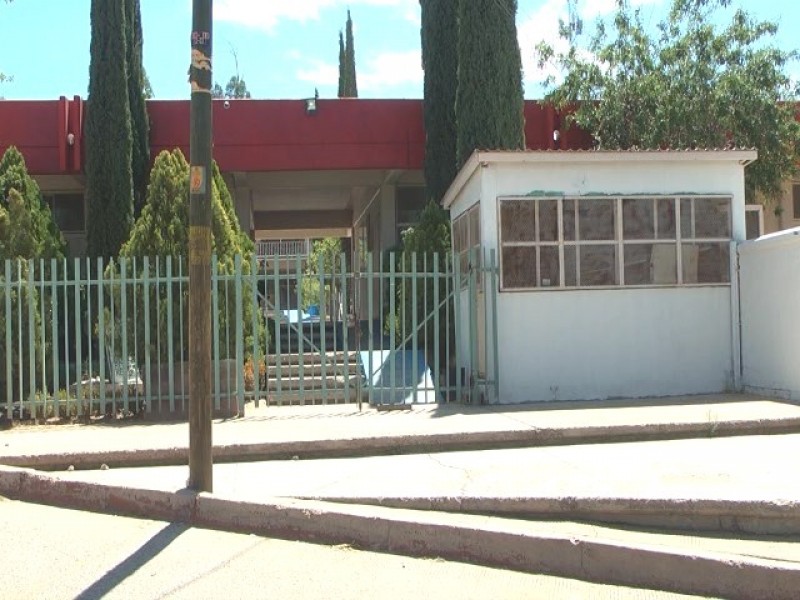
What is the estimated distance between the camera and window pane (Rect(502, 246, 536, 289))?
10883 mm

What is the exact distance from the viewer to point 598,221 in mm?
11070

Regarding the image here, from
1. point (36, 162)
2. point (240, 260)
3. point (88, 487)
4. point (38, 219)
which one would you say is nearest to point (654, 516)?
point (88, 487)

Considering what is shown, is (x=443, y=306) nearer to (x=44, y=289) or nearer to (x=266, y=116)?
(x=44, y=289)

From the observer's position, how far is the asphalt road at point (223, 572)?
4824mm

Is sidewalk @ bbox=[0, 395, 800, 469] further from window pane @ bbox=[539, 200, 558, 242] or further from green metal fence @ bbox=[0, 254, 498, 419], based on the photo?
window pane @ bbox=[539, 200, 558, 242]

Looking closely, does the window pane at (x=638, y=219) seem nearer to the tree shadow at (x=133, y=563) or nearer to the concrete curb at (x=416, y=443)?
the concrete curb at (x=416, y=443)

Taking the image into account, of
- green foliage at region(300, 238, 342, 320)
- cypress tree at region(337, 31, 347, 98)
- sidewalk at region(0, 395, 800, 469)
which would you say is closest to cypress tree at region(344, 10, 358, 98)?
cypress tree at region(337, 31, 347, 98)

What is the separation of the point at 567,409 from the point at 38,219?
24.3ft

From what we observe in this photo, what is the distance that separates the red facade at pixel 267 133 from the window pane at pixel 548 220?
24.2 ft

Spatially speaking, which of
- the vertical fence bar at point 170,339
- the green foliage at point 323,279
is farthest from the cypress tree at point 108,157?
the vertical fence bar at point 170,339

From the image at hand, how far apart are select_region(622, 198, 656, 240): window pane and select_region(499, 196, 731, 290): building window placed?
0.04 feet

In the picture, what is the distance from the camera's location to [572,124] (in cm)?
1858

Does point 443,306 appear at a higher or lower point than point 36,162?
lower

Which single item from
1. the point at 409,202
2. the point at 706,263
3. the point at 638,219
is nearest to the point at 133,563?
the point at 638,219
